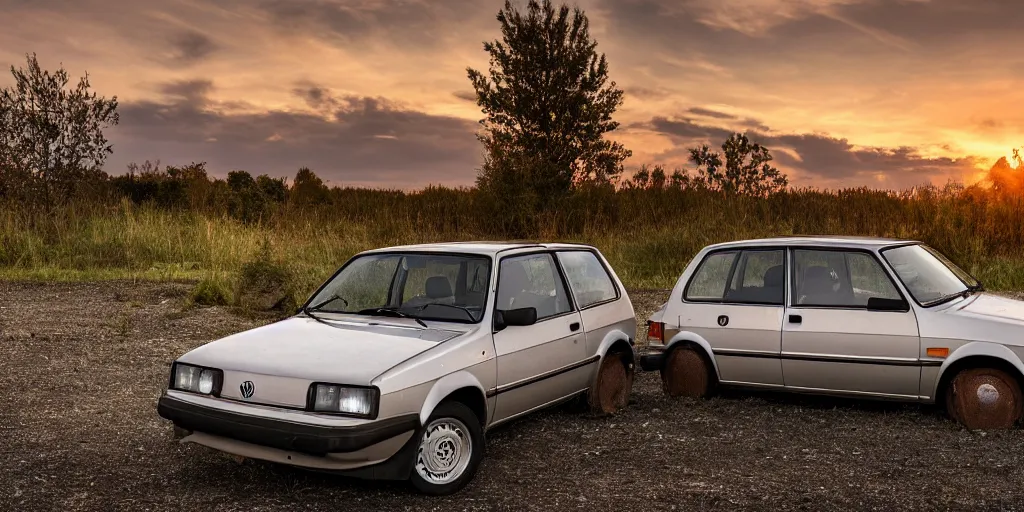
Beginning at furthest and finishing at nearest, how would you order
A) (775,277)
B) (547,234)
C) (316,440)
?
(547,234), (775,277), (316,440)

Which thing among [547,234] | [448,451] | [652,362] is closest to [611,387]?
[652,362]

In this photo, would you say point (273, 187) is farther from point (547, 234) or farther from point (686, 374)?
A: point (686, 374)

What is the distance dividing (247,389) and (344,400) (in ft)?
2.17

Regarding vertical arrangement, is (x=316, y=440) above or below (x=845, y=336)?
below

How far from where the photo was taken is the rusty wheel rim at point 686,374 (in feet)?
25.2

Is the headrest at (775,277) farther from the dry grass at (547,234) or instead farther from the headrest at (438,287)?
the dry grass at (547,234)

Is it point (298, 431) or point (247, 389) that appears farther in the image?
point (247, 389)

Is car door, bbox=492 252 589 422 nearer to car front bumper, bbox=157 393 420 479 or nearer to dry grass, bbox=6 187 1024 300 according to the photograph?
car front bumper, bbox=157 393 420 479

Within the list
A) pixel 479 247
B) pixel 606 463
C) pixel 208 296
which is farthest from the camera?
pixel 208 296

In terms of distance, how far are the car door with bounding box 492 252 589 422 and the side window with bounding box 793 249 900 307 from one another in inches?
78.5

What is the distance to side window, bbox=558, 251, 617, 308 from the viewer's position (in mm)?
7193

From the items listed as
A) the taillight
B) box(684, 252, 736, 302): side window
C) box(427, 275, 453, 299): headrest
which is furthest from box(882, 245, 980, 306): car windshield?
box(427, 275, 453, 299): headrest

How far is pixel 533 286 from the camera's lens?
22.2ft

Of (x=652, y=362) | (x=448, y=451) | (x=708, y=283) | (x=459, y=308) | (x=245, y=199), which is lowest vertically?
(x=448, y=451)
